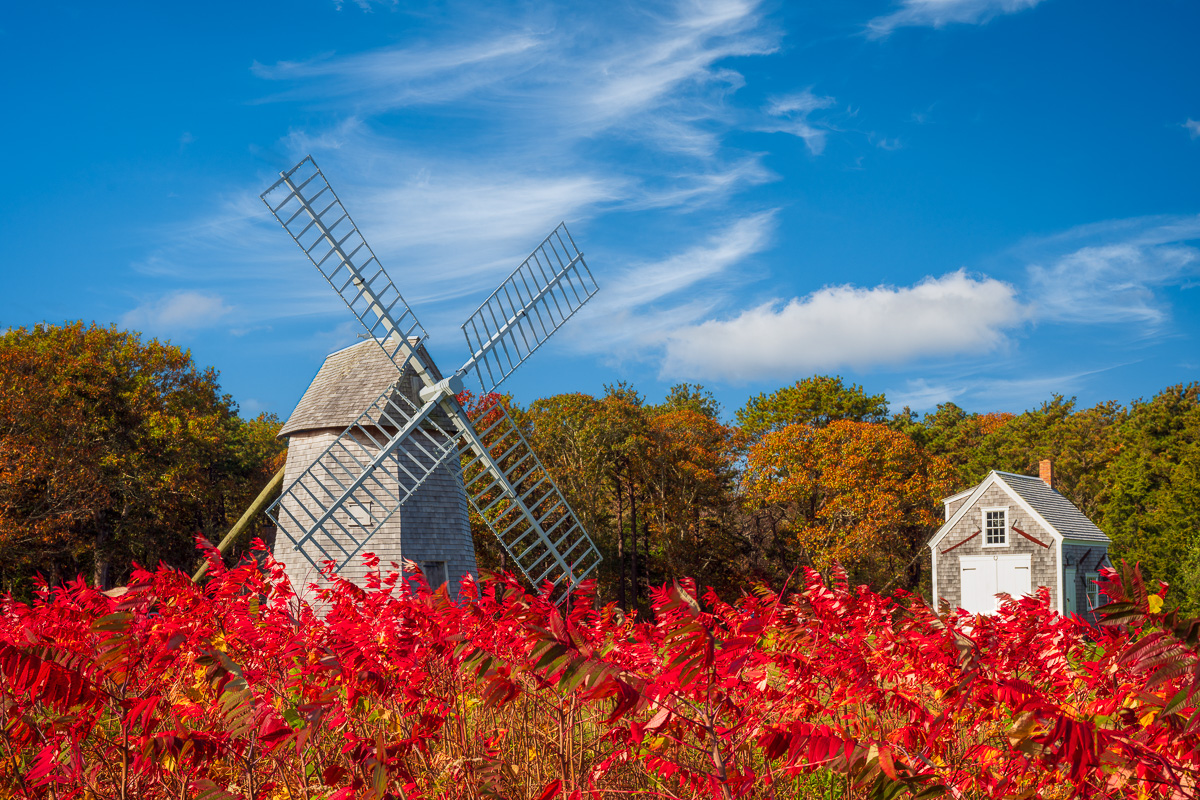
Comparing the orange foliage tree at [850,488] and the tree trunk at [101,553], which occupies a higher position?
the orange foliage tree at [850,488]

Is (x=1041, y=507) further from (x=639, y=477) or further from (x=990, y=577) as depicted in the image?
(x=639, y=477)

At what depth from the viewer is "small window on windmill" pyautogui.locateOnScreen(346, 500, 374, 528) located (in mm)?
17125

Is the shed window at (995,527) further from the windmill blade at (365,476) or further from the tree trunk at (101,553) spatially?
the tree trunk at (101,553)

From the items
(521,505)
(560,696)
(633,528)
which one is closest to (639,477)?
(633,528)

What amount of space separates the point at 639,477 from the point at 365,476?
2152 cm

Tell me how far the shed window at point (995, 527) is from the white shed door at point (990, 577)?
0.46 m

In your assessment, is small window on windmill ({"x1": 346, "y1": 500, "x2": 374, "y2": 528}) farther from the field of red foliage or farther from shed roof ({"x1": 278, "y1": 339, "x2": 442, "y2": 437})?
the field of red foliage

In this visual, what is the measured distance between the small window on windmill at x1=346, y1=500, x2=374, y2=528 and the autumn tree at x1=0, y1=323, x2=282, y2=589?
567 inches

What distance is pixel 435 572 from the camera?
17.9 meters

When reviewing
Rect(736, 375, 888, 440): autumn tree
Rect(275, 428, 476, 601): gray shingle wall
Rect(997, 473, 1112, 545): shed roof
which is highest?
Rect(736, 375, 888, 440): autumn tree

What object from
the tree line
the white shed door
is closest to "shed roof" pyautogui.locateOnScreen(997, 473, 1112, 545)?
the white shed door

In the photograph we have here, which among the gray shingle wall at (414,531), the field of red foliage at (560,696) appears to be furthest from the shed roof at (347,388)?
the field of red foliage at (560,696)

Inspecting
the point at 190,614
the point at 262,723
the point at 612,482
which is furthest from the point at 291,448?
the point at 612,482

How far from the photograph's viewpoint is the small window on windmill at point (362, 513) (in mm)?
17125
